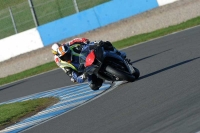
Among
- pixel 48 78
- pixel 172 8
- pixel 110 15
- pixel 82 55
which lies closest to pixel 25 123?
pixel 82 55

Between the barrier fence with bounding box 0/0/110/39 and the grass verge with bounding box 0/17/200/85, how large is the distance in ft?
11.4

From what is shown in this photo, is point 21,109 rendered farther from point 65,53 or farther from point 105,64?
point 105,64

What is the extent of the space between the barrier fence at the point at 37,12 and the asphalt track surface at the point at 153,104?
10722 mm

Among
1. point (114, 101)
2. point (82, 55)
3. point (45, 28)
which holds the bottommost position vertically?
point (114, 101)

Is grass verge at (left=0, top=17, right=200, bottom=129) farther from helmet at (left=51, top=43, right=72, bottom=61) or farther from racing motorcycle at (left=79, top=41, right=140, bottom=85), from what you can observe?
racing motorcycle at (left=79, top=41, right=140, bottom=85)

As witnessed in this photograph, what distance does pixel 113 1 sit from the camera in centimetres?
2695

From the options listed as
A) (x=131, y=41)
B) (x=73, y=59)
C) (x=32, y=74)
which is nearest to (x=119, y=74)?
(x=73, y=59)

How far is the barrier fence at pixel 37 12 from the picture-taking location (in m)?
28.2

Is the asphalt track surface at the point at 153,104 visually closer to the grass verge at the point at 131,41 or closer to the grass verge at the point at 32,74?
the grass verge at the point at 32,74

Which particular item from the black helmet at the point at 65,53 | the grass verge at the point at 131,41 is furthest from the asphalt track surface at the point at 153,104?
the grass verge at the point at 131,41

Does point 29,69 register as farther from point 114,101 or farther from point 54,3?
point 114,101

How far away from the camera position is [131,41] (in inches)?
942

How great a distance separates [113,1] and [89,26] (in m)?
1.50

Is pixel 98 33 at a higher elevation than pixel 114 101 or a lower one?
higher
